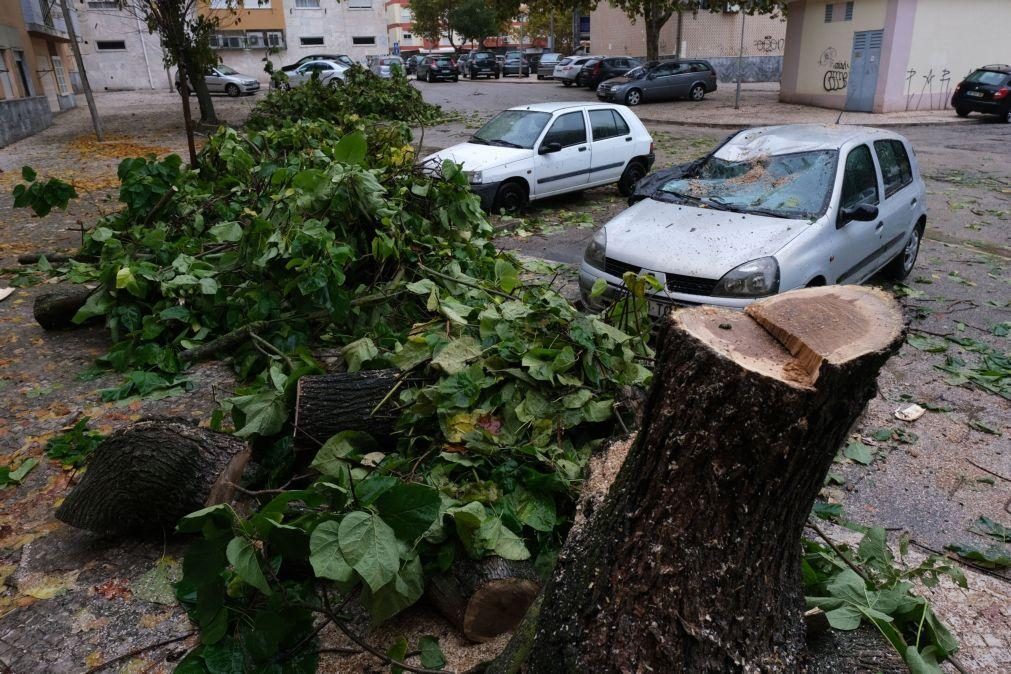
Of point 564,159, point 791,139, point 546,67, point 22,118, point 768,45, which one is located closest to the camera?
point 791,139

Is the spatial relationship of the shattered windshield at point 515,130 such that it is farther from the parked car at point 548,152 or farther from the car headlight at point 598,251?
the car headlight at point 598,251

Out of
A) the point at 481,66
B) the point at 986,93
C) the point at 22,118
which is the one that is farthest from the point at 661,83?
the point at 22,118

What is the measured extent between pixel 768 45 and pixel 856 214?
37519 millimetres

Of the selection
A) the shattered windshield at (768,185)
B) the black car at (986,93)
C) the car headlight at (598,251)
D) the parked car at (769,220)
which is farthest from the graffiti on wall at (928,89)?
the car headlight at (598,251)

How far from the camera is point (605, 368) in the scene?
371 centimetres

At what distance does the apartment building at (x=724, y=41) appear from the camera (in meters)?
36.9

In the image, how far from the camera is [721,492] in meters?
1.98

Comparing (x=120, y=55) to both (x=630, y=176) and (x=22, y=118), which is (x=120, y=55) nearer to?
(x=22, y=118)

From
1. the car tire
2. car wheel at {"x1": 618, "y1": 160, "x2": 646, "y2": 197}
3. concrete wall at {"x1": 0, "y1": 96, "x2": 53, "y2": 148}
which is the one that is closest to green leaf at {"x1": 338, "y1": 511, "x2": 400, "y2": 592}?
the car tire

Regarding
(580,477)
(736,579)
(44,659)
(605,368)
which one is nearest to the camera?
(736,579)

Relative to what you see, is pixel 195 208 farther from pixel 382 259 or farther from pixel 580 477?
pixel 580 477

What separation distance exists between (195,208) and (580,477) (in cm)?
505

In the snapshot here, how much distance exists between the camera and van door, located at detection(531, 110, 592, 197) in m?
10.7

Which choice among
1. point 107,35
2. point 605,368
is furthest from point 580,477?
point 107,35
